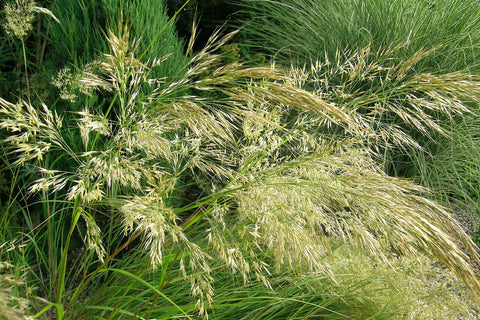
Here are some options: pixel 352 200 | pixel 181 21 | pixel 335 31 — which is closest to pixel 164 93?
pixel 352 200

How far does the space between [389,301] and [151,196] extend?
1242 millimetres

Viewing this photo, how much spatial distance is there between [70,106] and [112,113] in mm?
303

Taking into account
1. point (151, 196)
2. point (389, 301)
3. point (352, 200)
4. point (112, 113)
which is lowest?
point (112, 113)

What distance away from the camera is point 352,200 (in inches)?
65.0

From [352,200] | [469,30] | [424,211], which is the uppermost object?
[469,30]

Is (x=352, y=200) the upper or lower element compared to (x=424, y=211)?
lower

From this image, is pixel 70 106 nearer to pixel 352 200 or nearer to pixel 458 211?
pixel 352 200

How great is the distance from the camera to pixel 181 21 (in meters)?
5.25

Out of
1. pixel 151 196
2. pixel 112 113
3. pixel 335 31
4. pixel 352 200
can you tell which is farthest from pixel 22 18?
pixel 335 31

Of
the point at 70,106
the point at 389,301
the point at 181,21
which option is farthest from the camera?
the point at 181,21

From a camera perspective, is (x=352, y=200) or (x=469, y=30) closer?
(x=352, y=200)

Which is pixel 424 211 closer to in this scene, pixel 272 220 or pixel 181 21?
pixel 272 220

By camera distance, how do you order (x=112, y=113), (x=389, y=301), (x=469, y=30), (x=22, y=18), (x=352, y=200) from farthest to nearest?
1. (x=469, y=30)
2. (x=112, y=113)
3. (x=389, y=301)
4. (x=22, y=18)
5. (x=352, y=200)

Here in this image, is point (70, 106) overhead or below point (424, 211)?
below
